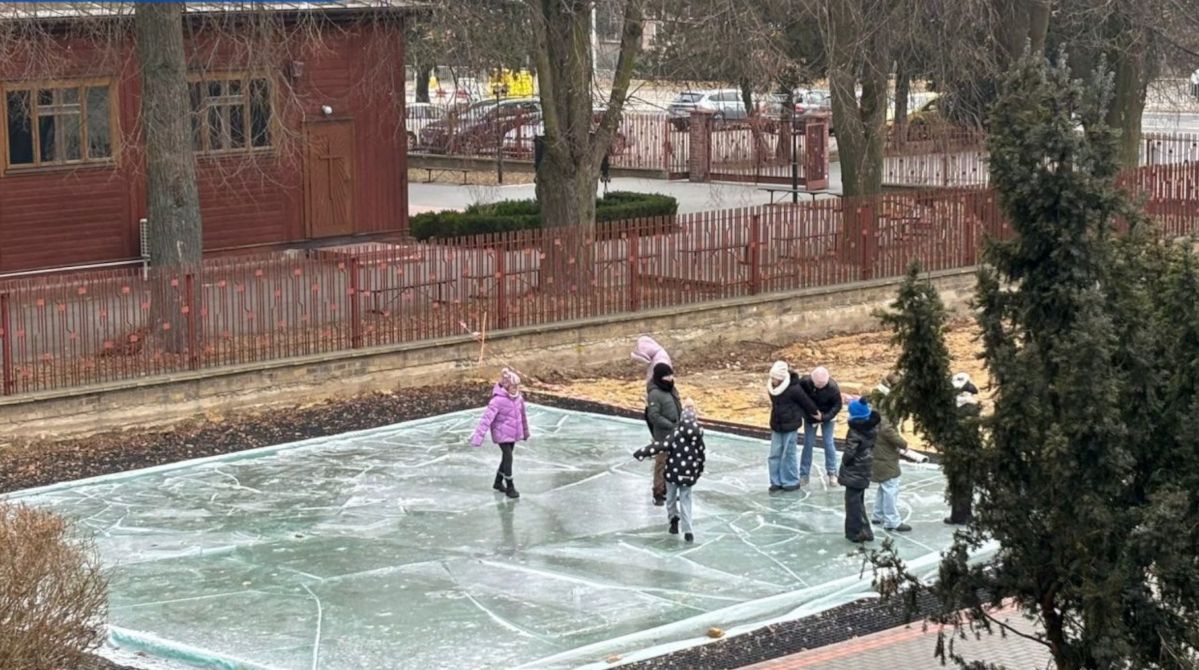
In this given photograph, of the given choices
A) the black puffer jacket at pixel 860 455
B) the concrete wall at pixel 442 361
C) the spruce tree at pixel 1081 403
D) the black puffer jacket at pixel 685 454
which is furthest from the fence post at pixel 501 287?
the spruce tree at pixel 1081 403

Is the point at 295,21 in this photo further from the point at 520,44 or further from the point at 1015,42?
the point at 1015,42

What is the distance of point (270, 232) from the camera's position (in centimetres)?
2798

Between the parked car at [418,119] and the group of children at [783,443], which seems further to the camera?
the parked car at [418,119]

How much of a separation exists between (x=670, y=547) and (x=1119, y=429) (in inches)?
283

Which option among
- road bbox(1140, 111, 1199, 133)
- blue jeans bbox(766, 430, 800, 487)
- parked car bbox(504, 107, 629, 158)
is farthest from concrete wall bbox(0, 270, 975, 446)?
road bbox(1140, 111, 1199, 133)

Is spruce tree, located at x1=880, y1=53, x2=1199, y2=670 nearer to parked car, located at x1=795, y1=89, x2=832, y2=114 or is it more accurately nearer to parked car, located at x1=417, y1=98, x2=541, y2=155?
parked car, located at x1=417, y1=98, x2=541, y2=155

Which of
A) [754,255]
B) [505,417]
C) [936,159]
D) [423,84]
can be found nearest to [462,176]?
[423,84]

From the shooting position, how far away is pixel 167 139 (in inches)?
805

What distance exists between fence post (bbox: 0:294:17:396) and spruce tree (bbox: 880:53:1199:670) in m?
11.7

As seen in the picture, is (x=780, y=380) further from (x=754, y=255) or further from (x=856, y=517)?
Result: (x=754, y=255)

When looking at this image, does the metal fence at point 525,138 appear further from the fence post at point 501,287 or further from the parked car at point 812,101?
the fence post at point 501,287

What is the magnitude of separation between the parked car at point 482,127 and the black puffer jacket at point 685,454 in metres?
27.5

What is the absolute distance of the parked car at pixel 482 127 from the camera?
140ft

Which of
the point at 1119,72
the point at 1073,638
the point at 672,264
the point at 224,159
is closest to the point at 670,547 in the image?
the point at 1073,638
